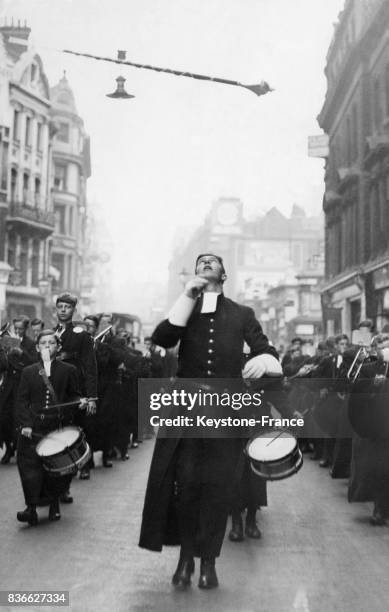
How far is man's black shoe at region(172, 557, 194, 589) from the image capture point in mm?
4887

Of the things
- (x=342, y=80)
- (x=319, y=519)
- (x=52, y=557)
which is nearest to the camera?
(x=52, y=557)

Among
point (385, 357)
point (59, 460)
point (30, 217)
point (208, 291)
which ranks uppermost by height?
point (30, 217)

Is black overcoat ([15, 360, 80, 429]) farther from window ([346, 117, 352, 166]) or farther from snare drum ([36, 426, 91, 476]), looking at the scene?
window ([346, 117, 352, 166])

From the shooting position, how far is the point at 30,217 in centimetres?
3966

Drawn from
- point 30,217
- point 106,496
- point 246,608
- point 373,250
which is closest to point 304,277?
point 30,217

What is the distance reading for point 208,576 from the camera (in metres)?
4.87

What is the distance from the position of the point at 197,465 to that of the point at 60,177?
48.9m

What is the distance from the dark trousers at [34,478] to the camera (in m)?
6.93

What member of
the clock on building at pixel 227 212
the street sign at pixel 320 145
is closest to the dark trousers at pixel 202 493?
the street sign at pixel 320 145

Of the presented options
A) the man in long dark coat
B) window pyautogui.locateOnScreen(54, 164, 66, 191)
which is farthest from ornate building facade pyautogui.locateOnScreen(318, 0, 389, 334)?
window pyautogui.locateOnScreen(54, 164, 66, 191)

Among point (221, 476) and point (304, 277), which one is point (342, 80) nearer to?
point (304, 277)

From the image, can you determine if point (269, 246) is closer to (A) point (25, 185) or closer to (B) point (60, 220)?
(B) point (60, 220)

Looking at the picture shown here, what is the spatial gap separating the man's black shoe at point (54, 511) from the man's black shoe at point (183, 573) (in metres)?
2.43

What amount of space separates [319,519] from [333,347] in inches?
209
